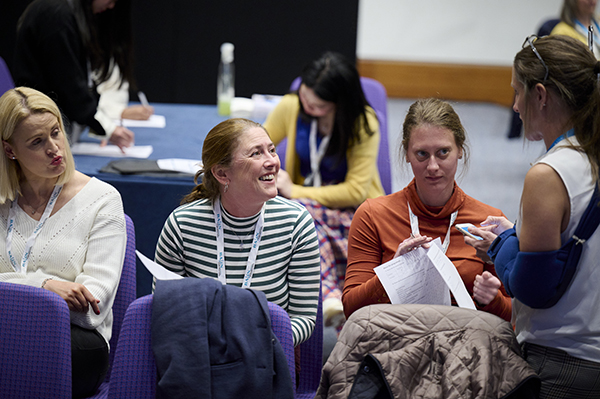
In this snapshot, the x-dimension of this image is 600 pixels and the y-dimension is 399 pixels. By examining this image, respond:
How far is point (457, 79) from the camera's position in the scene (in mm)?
7906

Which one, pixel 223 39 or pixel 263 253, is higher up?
pixel 223 39

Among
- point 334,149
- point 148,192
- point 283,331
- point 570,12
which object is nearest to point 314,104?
point 334,149

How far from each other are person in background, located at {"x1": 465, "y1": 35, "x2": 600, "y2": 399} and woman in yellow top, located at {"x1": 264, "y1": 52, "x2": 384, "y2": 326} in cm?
142

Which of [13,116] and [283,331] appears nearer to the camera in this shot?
[283,331]

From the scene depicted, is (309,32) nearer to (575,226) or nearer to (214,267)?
(214,267)

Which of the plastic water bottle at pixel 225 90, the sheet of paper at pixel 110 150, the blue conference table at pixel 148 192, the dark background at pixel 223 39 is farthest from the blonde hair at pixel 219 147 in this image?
the dark background at pixel 223 39

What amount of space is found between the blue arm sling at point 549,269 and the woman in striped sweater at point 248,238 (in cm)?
66

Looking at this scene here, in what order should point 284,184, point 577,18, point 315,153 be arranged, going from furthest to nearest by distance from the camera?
1. point 577,18
2. point 315,153
3. point 284,184

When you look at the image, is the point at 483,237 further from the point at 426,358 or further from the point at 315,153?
the point at 315,153

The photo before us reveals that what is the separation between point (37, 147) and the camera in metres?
1.94

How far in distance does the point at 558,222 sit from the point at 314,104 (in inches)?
67.6

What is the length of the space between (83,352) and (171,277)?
0.40m

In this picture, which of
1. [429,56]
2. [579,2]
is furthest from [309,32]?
[429,56]

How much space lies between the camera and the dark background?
5.00m
